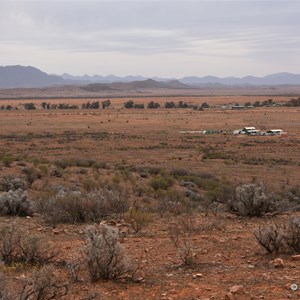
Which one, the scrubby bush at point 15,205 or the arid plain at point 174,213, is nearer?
the arid plain at point 174,213

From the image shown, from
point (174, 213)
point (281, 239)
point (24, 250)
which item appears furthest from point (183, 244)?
point (174, 213)

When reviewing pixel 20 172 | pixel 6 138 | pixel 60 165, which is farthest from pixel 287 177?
pixel 6 138

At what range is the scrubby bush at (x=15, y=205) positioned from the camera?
12.4 meters

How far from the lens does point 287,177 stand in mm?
29578

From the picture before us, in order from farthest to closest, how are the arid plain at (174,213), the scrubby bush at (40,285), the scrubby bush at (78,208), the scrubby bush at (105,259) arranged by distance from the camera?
the scrubby bush at (78,208) → the scrubby bush at (105,259) → the arid plain at (174,213) → the scrubby bush at (40,285)

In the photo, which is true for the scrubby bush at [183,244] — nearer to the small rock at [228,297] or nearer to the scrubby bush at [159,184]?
the small rock at [228,297]

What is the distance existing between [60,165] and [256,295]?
23789 mm

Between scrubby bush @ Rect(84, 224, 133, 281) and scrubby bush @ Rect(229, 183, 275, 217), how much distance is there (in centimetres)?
587

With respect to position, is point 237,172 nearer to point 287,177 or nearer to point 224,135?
point 287,177

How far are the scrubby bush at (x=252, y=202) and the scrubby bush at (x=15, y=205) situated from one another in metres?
5.50

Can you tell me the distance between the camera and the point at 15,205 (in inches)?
493

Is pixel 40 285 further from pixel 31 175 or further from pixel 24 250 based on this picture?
pixel 31 175

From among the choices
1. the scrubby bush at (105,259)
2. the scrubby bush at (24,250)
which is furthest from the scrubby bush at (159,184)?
the scrubby bush at (105,259)

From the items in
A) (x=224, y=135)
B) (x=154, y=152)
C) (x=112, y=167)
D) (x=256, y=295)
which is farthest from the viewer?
(x=224, y=135)
